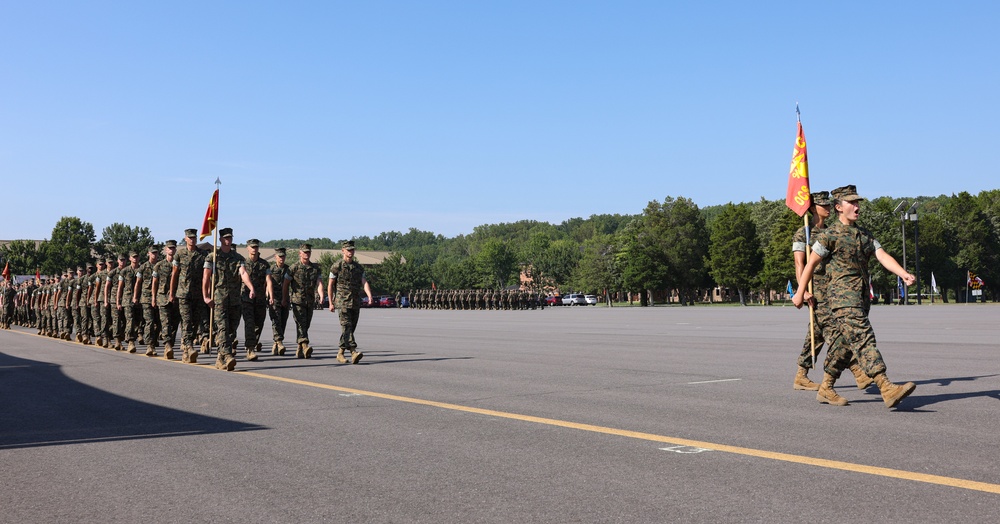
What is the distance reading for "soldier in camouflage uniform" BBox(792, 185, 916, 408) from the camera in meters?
9.10

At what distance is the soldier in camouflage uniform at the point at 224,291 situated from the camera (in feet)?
51.3

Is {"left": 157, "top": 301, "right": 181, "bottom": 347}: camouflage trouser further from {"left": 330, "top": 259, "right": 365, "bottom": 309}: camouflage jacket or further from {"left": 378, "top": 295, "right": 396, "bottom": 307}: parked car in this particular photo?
{"left": 378, "top": 295, "right": 396, "bottom": 307}: parked car

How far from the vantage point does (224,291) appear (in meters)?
16.1

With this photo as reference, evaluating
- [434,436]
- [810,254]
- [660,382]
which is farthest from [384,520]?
[660,382]

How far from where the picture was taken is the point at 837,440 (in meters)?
7.37

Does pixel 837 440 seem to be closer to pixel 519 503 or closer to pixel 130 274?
pixel 519 503

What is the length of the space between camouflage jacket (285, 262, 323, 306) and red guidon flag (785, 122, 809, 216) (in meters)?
11.0

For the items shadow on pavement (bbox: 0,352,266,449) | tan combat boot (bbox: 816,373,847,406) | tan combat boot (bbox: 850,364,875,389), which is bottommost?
shadow on pavement (bbox: 0,352,266,449)

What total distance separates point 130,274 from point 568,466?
1713 cm

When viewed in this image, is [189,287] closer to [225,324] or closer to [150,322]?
[225,324]

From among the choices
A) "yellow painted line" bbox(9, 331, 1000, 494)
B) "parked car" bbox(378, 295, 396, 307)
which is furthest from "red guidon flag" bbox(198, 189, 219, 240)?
"parked car" bbox(378, 295, 396, 307)

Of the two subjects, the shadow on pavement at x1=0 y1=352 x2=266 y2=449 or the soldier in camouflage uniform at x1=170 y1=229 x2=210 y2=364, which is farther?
the soldier in camouflage uniform at x1=170 y1=229 x2=210 y2=364

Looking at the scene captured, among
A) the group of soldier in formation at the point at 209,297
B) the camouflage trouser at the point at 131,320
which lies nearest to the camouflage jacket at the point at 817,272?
the group of soldier in formation at the point at 209,297

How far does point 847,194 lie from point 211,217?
45.2ft
